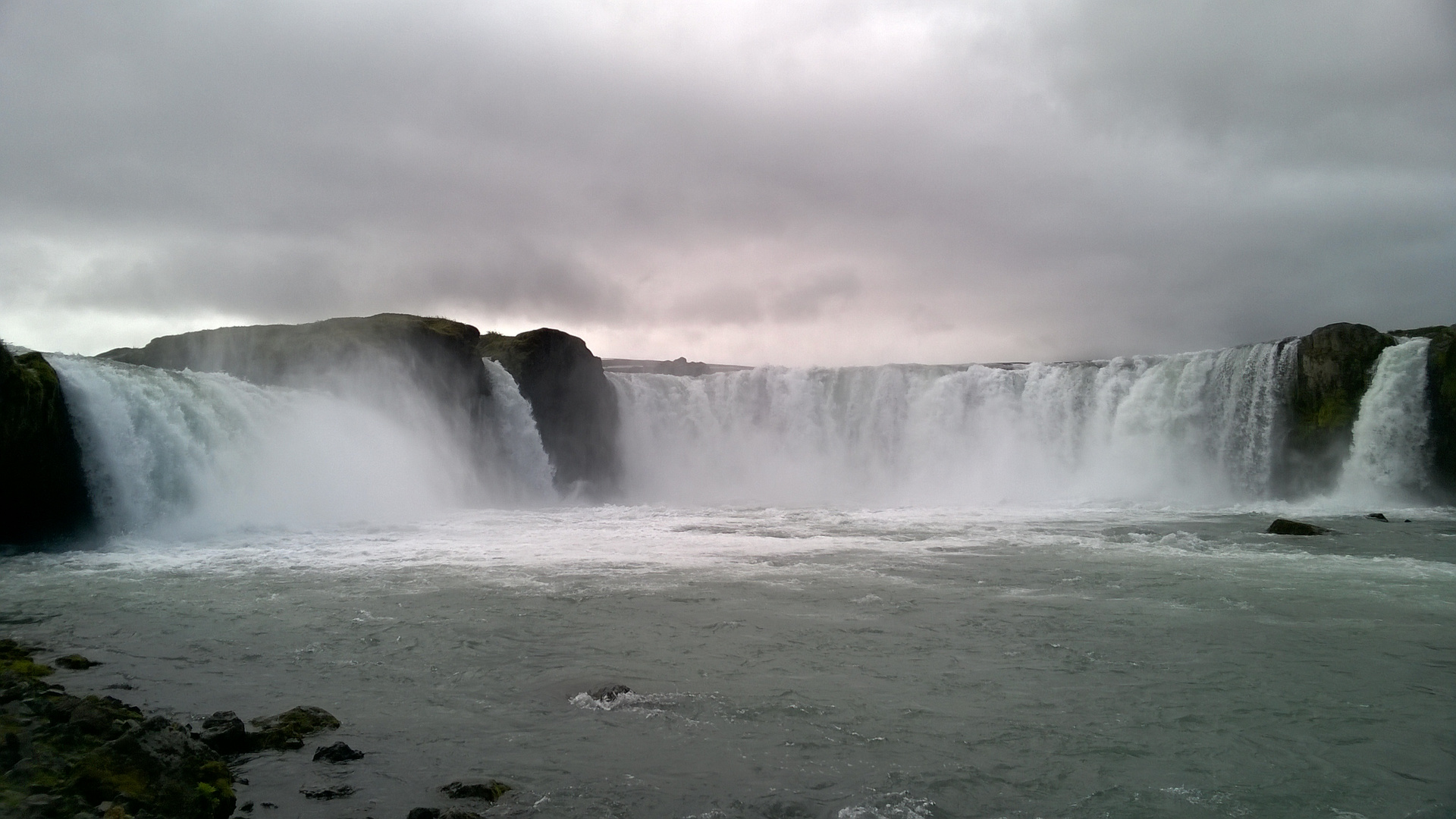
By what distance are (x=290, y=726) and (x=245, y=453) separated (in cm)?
2145

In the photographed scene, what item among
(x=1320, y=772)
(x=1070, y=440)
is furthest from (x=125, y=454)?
(x=1070, y=440)

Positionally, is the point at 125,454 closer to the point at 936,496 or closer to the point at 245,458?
the point at 245,458

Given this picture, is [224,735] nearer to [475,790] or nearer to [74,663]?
[475,790]

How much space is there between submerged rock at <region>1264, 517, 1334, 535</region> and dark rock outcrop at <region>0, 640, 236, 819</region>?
22.7 metres

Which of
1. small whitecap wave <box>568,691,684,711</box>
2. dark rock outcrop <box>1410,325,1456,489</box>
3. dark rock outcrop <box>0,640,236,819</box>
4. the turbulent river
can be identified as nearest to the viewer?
dark rock outcrop <box>0,640,236,819</box>

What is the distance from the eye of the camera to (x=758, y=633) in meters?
10.8

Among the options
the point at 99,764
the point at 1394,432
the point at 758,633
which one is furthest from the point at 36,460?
the point at 1394,432

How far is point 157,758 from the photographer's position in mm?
5176

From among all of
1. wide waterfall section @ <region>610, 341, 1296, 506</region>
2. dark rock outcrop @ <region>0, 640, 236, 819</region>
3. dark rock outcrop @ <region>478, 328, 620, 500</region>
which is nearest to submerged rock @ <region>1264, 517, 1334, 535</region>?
wide waterfall section @ <region>610, 341, 1296, 506</region>

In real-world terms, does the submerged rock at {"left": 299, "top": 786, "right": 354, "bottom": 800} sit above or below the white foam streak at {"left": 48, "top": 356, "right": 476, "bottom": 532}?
below

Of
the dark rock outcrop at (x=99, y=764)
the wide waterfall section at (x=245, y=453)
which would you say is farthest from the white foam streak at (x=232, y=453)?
the dark rock outcrop at (x=99, y=764)

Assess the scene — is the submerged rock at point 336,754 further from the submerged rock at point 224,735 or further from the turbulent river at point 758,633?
the submerged rock at point 224,735

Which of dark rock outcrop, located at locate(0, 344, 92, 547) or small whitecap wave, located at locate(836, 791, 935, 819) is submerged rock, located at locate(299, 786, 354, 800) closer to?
small whitecap wave, located at locate(836, 791, 935, 819)

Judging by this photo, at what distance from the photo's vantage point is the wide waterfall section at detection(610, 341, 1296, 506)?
35594 mm
